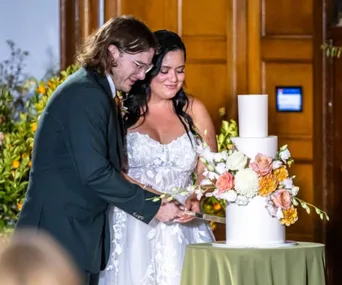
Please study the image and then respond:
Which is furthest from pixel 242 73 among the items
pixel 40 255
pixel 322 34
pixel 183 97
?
pixel 40 255

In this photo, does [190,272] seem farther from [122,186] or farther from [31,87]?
[31,87]

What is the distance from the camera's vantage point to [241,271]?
3787 millimetres

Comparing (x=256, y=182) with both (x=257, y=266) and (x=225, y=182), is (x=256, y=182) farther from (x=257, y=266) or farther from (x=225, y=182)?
(x=257, y=266)

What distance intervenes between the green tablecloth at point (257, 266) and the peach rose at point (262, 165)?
275 millimetres

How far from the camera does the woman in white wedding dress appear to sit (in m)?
4.49

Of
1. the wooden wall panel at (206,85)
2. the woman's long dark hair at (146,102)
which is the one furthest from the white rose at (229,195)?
the wooden wall panel at (206,85)

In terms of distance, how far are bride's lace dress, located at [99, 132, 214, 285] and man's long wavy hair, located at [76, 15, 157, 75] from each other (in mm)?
664

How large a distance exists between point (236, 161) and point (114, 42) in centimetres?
61

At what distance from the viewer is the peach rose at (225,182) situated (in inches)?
154

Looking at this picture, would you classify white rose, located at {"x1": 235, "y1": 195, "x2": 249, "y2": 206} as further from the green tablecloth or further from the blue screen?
the blue screen

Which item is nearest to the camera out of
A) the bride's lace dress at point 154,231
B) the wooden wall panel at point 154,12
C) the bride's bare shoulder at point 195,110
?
the bride's lace dress at point 154,231

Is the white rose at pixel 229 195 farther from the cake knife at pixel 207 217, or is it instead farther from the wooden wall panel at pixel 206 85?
the wooden wall panel at pixel 206 85

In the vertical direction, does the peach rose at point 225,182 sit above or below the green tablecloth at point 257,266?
above

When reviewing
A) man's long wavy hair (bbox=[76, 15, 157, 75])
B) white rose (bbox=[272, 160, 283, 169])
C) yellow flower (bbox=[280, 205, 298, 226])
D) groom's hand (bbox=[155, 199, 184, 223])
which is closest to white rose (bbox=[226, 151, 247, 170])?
white rose (bbox=[272, 160, 283, 169])
